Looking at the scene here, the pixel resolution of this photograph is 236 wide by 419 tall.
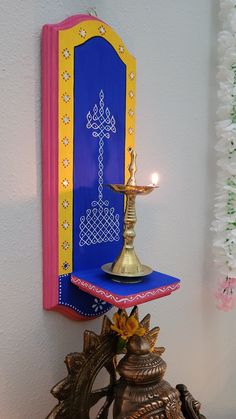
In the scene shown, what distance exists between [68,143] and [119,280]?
0.25 meters

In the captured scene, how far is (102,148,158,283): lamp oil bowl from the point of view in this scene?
0.57 meters

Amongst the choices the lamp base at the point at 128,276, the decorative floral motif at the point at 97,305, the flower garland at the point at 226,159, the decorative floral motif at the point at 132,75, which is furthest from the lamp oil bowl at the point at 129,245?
the flower garland at the point at 226,159

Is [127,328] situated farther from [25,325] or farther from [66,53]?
[66,53]

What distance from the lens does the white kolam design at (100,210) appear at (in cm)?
63

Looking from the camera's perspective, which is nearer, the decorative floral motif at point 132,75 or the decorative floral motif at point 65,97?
the decorative floral motif at point 65,97

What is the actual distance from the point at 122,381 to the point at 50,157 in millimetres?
387

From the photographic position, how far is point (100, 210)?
66 cm

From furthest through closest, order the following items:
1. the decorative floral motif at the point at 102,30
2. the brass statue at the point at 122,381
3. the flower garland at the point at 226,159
Answer: the flower garland at the point at 226,159 < the decorative floral motif at the point at 102,30 < the brass statue at the point at 122,381

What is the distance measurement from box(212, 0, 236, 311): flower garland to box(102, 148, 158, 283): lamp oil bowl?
389mm

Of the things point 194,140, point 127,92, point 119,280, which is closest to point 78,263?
point 119,280

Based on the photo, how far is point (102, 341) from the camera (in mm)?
597

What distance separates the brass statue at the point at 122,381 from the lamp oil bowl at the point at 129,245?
2.9 inches

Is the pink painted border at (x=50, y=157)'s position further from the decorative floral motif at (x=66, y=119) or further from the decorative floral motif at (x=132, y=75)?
the decorative floral motif at (x=132, y=75)

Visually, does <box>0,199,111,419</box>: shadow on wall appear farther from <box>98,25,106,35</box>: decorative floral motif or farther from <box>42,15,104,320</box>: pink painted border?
<box>98,25,106,35</box>: decorative floral motif
